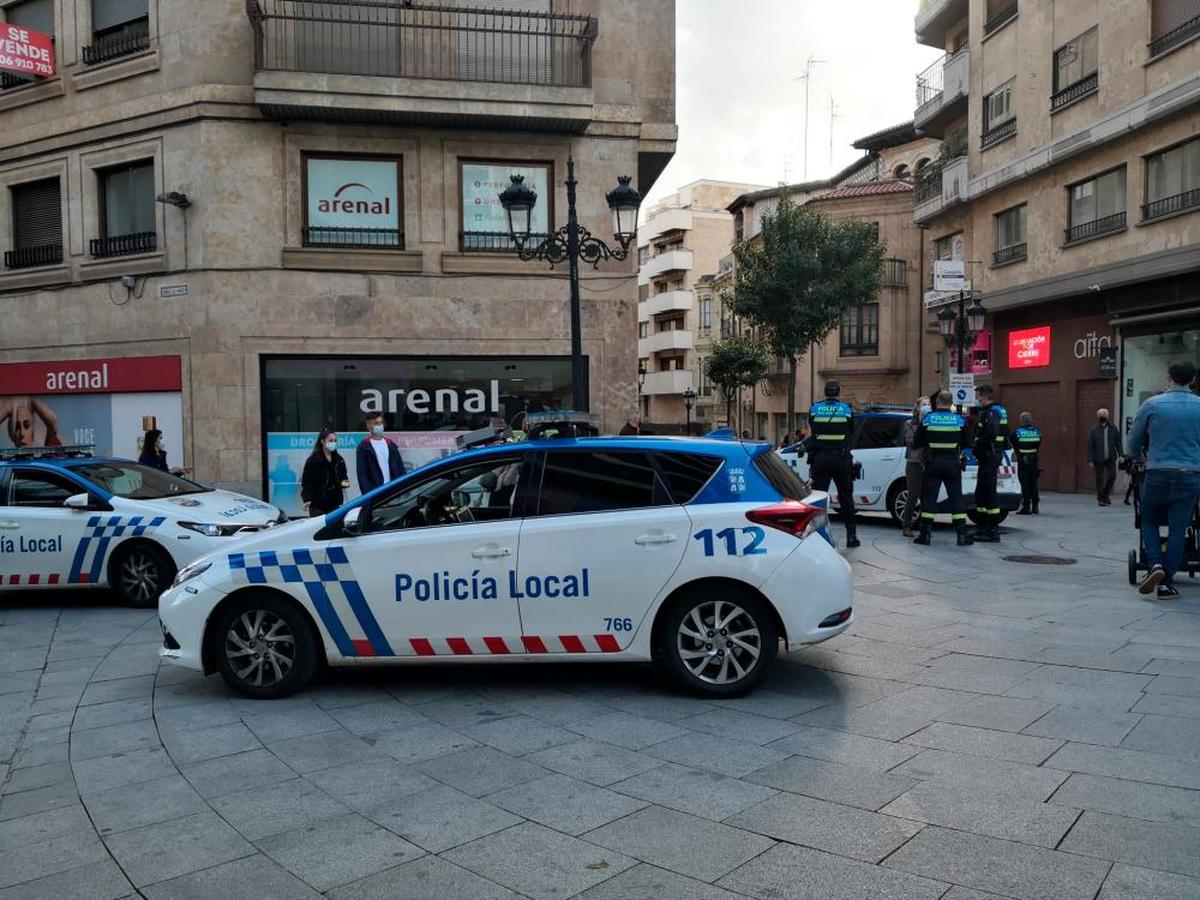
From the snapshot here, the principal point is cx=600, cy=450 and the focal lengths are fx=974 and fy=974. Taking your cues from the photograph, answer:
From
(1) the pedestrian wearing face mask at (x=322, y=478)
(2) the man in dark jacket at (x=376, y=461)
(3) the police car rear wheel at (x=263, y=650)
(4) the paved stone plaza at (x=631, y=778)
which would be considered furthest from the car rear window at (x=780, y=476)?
(1) the pedestrian wearing face mask at (x=322, y=478)

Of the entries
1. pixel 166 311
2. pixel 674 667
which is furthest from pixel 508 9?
pixel 674 667

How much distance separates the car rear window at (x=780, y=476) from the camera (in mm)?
6074

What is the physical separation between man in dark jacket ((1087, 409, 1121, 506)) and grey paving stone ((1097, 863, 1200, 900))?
17076mm

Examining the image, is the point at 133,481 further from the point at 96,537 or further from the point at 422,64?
the point at 422,64

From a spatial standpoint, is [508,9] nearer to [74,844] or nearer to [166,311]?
[166,311]

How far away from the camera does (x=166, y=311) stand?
16.9 meters

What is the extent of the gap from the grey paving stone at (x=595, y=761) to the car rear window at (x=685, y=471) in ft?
5.31

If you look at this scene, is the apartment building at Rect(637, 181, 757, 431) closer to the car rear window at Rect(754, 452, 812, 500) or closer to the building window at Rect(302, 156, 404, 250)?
the building window at Rect(302, 156, 404, 250)

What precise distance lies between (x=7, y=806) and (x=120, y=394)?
1440cm

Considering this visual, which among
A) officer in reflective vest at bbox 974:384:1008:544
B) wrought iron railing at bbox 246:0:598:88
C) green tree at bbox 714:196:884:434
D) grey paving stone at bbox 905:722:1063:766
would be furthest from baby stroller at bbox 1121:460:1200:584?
green tree at bbox 714:196:884:434

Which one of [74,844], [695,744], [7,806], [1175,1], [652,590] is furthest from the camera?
[1175,1]

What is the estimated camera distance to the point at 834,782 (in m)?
4.48

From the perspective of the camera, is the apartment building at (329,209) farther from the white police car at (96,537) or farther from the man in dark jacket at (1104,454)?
the man in dark jacket at (1104,454)

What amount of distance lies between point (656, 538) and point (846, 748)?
5.25ft
